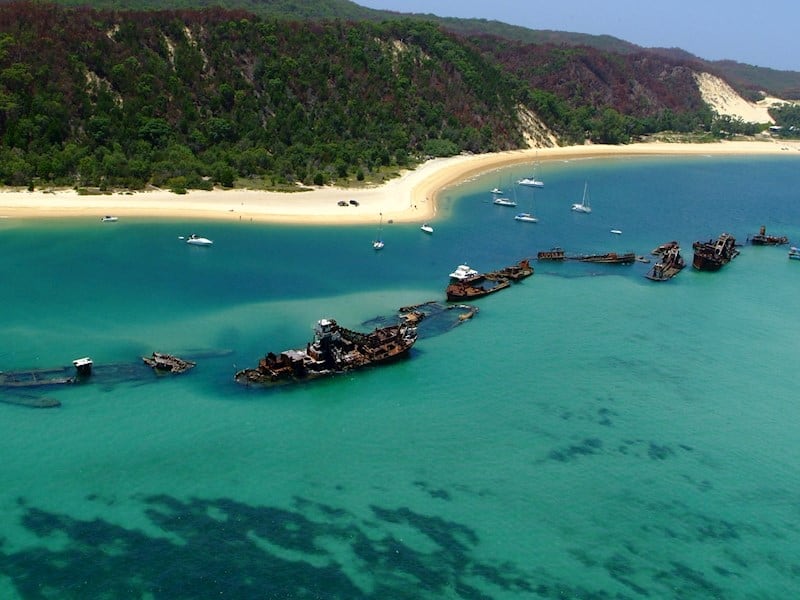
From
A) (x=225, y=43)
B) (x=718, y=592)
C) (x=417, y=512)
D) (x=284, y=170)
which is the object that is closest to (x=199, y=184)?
(x=284, y=170)

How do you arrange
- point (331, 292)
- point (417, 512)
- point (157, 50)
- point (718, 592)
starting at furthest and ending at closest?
point (157, 50) < point (331, 292) < point (417, 512) < point (718, 592)

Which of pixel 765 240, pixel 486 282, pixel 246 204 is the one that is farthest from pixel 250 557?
pixel 765 240

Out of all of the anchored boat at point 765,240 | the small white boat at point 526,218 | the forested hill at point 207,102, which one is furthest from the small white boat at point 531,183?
the anchored boat at point 765,240

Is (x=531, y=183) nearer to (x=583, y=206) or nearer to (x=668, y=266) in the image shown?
(x=583, y=206)

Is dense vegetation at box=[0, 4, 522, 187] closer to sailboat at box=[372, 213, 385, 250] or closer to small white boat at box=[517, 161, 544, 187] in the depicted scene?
small white boat at box=[517, 161, 544, 187]

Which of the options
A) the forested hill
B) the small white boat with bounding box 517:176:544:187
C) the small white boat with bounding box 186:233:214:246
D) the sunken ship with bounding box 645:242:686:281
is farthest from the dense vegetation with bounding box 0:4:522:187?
the sunken ship with bounding box 645:242:686:281

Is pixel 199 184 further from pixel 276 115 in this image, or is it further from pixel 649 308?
pixel 649 308
